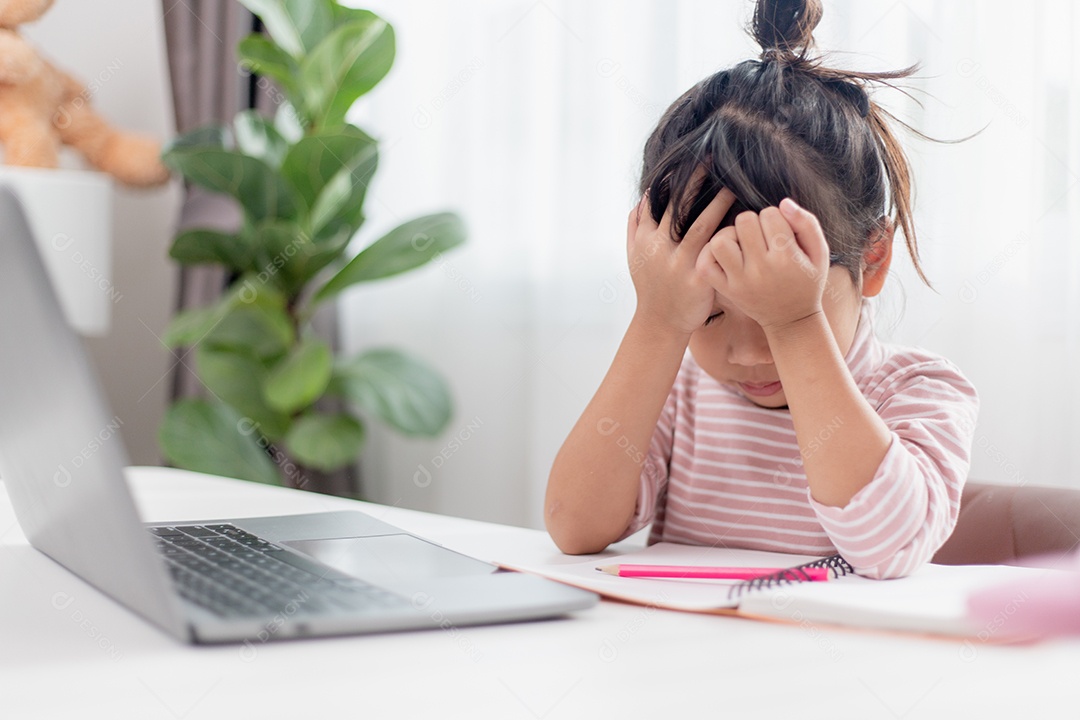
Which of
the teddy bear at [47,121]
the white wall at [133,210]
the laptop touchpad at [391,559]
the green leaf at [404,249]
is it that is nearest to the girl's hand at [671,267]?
the laptop touchpad at [391,559]

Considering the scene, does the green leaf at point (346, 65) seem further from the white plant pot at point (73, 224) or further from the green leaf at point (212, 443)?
the green leaf at point (212, 443)

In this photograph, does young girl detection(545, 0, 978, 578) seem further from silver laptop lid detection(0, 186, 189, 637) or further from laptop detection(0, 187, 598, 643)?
silver laptop lid detection(0, 186, 189, 637)

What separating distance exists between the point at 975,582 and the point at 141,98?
7.35ft

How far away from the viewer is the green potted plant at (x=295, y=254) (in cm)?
170

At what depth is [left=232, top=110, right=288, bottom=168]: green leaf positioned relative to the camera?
1.80m

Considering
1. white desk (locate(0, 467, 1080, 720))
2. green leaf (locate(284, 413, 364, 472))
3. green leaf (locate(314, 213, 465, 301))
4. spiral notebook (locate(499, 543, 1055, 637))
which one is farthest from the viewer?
green leaf (locate(284, 413, 364, 472))

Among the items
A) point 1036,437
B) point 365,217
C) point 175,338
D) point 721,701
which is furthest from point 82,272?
point 721,701

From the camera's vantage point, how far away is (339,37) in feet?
5.49

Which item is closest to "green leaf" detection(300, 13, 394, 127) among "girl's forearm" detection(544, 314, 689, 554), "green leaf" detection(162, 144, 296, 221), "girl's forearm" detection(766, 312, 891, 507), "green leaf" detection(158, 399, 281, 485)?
"green leaf" detection(162, 144, 296, 221)

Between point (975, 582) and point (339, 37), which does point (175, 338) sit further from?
point (975, 582)

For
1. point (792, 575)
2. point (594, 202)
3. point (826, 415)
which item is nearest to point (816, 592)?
point (792, 575)

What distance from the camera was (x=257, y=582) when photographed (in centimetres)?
53

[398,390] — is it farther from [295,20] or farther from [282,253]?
[295,20]

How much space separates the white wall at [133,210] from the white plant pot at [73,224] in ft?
1.13
